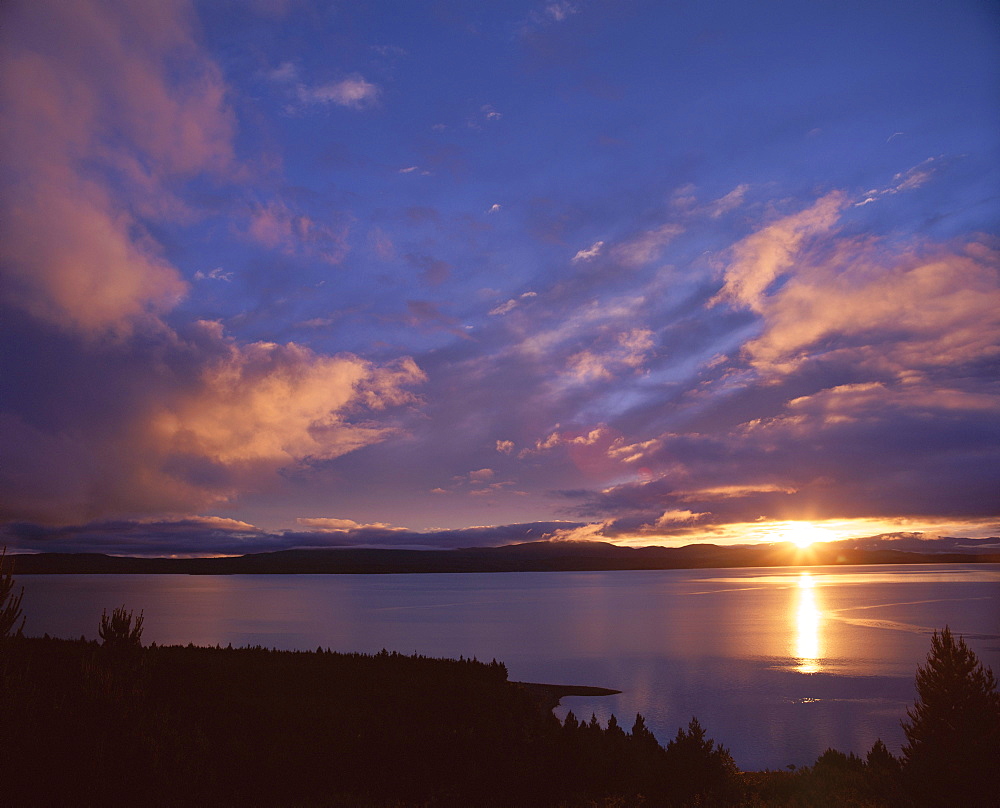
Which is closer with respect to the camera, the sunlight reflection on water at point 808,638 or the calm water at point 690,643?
the calm water at point 690,643

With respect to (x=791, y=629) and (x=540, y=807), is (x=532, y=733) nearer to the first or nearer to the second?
(x=540, y=807)

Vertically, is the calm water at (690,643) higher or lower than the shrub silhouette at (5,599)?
lower

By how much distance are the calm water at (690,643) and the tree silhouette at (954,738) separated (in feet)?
39.4

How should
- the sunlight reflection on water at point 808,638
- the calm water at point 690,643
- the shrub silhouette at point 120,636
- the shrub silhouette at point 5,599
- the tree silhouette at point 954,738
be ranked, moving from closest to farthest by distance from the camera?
the shrub silhouette at point 5,599
the shrub silhouette at point 120,636
the tree silhouette at point 954,738
the calm water at point 690,643
the sunlight reflection on water at point 808,638

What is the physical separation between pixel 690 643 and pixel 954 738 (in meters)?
56.9

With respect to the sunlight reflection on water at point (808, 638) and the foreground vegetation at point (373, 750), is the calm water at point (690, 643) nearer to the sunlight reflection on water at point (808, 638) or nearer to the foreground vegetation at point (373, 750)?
the sunlight reflection on water at point (808, 638)

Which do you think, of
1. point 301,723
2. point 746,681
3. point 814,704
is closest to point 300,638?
point 746,681

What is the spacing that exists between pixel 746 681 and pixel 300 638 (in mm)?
46166

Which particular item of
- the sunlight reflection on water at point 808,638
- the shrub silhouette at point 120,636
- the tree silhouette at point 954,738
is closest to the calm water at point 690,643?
the sunlight reflection on water at point 808,638

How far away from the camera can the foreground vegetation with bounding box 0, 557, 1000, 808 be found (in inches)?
463

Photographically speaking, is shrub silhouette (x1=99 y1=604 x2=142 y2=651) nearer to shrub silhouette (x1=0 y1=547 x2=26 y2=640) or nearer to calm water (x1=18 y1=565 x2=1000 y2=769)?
shrub silhouette (x1=0 y1=547 x2=26 y2=640)

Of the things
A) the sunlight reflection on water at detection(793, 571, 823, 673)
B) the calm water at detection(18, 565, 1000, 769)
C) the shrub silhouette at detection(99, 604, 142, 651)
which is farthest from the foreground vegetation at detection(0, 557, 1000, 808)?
the sunlight reflection on water at detection(793, 571, 823, 673)

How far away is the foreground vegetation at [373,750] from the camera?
11.8 m

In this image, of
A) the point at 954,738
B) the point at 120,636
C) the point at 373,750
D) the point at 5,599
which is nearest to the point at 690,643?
the point at 954,738
